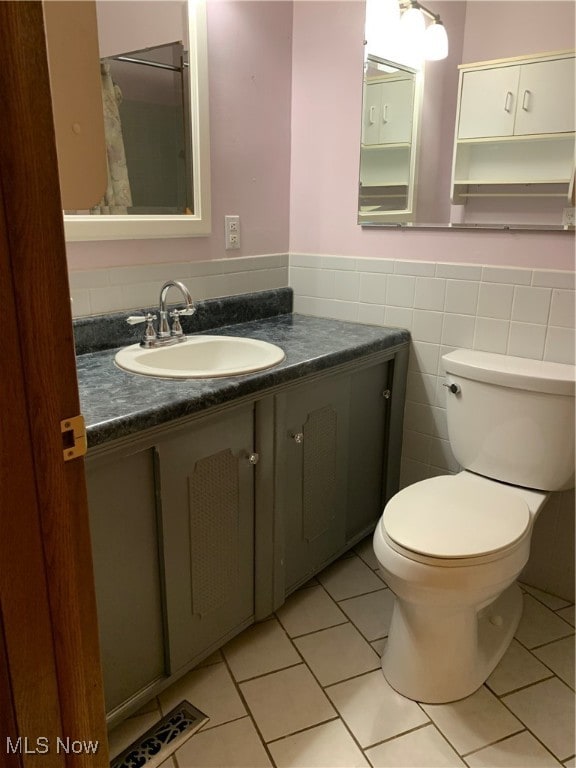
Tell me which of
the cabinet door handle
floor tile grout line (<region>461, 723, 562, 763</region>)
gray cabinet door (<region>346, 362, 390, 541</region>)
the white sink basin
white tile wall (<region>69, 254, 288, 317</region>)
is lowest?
floor tile grout line (<region>461, 723, 562, 763</region>)

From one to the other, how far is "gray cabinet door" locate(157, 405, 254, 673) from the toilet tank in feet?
2.28

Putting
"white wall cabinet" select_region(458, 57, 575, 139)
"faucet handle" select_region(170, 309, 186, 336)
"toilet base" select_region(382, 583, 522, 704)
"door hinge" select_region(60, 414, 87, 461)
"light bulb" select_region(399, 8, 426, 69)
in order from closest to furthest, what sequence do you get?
"door hinge" select_region(60, 414, 87, 461), "toilet base" select_region(382, 583, 522, 704), "white wall cabinet" select_region(458, 57, 575, 139), "faucet handle" select_region(170, 309, 186, 336), "light bulb" select_region(399, 8, 426, 69)

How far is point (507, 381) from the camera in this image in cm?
166

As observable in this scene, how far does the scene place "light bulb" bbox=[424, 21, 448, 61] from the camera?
1796 millimetres

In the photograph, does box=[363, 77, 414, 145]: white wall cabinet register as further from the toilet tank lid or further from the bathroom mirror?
the toilet tank lid

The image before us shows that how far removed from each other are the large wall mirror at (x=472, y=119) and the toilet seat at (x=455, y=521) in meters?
0.80

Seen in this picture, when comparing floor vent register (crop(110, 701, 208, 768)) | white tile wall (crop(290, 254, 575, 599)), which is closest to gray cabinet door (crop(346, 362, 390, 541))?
white tile wall (crop(290, 254, 575, 599))

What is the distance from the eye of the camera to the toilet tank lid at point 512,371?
1595mm

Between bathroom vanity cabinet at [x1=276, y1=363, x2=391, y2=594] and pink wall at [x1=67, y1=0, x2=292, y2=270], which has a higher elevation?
pink wall at [x1=67, y1=0, x2=292, y2=270]

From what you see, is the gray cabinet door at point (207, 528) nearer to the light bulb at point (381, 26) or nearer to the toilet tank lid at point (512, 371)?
the toilet tank lid at point (512, 371)

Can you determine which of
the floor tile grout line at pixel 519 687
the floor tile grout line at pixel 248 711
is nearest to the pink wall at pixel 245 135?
the floor tile grout line at pixel 248 711

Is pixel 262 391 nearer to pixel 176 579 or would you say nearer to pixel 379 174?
pixel 176 579

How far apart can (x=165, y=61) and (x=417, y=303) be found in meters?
1.09

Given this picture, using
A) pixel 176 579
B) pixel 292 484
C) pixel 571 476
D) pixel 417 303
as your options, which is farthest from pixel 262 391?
pixel 571 476
